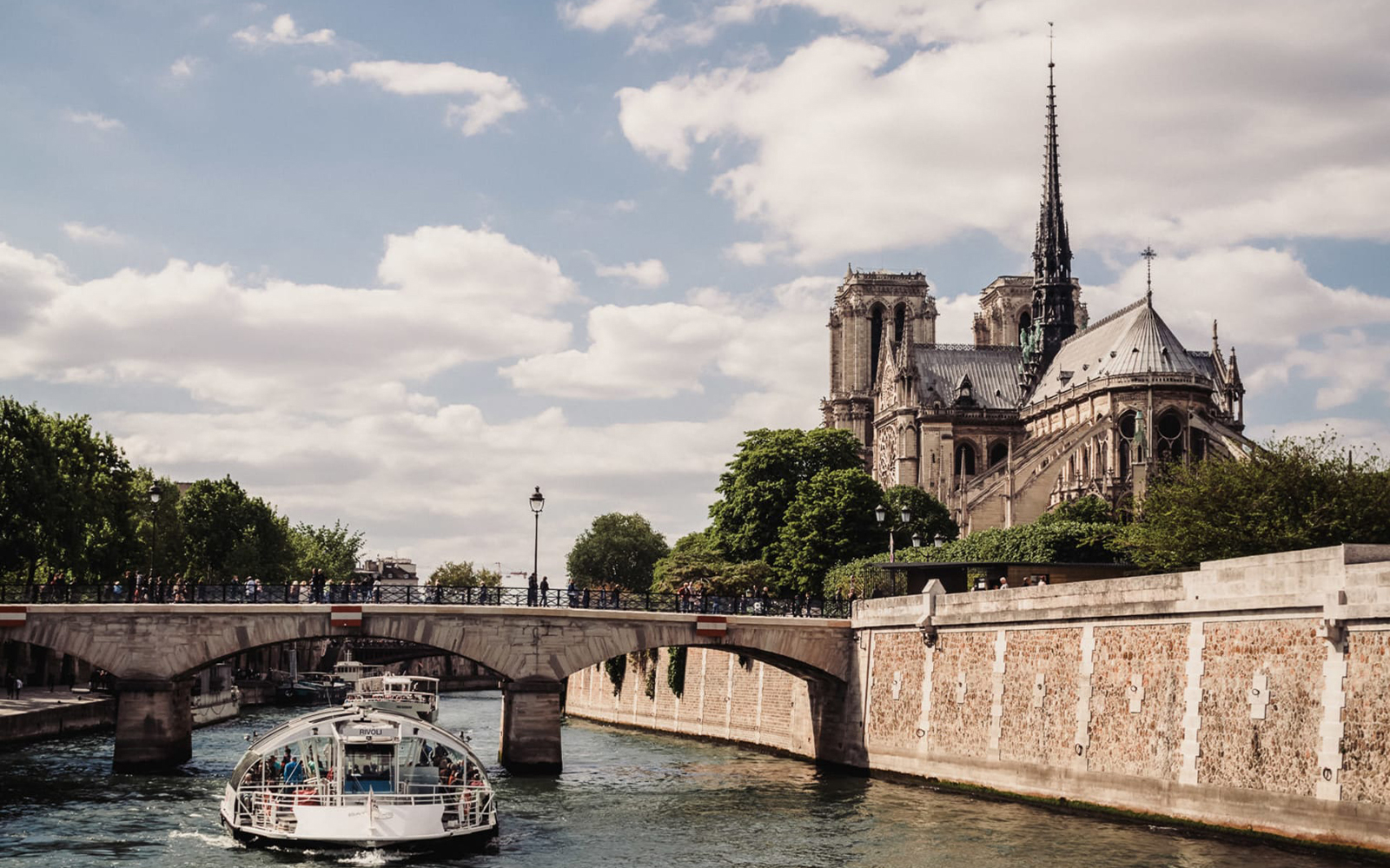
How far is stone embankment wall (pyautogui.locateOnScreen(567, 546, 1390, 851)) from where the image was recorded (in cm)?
3166

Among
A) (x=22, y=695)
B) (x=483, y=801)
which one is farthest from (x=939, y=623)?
(x=22, y=695)

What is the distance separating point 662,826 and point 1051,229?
347 feet

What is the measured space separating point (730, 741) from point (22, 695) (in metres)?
32.4

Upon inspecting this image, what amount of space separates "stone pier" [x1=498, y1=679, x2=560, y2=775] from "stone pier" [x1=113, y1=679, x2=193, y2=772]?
10.7m

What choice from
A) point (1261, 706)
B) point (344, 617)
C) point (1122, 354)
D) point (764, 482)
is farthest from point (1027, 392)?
point (1261, 706)

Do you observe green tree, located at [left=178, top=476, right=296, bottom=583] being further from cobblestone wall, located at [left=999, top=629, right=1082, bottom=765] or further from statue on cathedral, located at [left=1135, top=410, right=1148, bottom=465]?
cobblestone wall, located at [left=999, top=629, right=1082, bottom=765]

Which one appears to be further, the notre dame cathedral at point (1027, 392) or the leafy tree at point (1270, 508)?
the notre dame cathedral at point (1027, 392)

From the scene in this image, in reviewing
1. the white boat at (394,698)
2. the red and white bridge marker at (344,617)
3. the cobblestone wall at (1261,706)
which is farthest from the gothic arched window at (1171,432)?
the cobblestone wall at (1261,706)

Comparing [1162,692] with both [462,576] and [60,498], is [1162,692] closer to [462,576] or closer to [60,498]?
[60,498]

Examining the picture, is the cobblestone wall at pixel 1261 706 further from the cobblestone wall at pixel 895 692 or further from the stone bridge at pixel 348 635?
the stone bridge at pixel 348 635

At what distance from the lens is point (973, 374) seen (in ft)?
464

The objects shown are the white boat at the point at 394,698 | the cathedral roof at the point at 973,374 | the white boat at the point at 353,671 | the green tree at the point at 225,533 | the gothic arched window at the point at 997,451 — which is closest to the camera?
the white boat at the point at 394,698

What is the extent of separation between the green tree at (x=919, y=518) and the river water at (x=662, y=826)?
42551 mm

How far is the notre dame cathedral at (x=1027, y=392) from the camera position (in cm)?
10662
